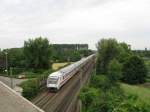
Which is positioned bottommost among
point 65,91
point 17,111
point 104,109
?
point 65,91

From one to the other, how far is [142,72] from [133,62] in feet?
13.0

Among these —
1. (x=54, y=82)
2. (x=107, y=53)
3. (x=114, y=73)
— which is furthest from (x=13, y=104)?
(x=107, y=53)

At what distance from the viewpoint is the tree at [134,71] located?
3169 inches

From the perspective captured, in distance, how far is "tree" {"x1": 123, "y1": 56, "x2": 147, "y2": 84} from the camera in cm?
8050

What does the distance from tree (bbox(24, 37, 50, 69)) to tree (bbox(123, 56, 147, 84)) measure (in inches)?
1330

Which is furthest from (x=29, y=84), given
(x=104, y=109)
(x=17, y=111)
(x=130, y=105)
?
(x=17, y=111)

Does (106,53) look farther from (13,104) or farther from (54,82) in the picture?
(13,104)

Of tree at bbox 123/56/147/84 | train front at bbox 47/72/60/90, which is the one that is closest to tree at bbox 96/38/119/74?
tree at bbox 123/56/147/84

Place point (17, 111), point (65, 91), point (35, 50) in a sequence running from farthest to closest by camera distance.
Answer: point (35, 50)
point (65, 91)
point (17, 111)

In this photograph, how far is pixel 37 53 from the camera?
341 ft

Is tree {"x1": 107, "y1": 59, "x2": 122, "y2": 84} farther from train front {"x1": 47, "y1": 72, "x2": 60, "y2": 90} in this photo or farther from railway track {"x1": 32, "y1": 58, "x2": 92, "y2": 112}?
train front {"x1": 47, "y1": 72, "x2": 60, "y2": 90}

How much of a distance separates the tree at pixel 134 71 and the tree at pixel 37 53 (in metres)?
33.8

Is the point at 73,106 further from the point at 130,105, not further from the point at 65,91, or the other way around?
the point at 130,105

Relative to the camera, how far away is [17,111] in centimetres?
1845
